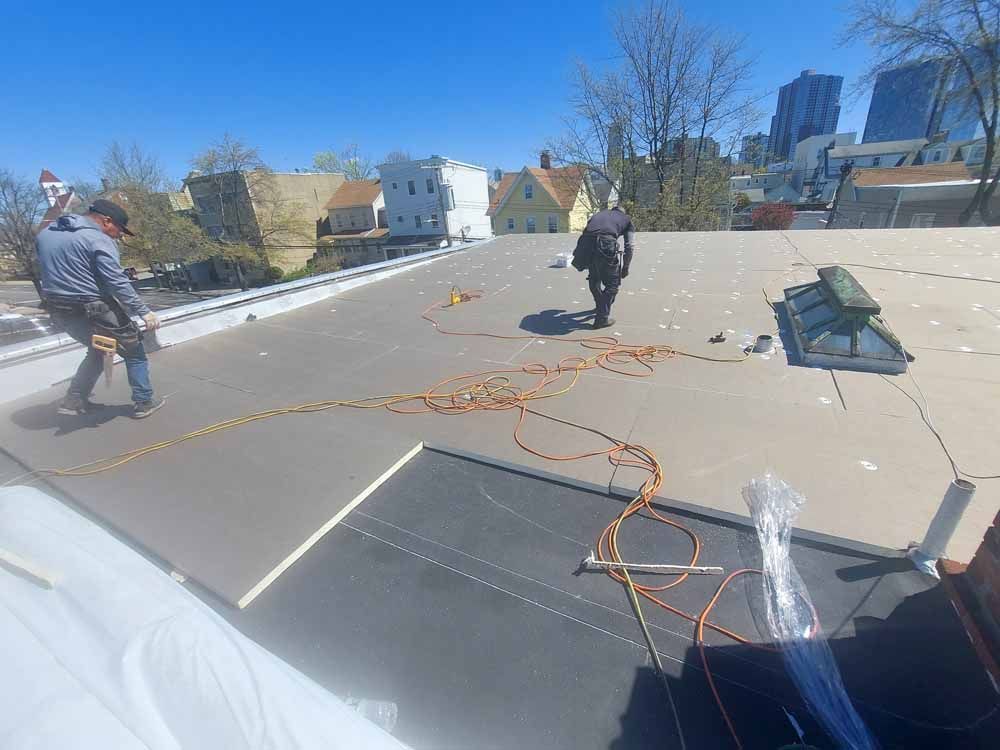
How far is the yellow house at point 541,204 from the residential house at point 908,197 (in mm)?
12838

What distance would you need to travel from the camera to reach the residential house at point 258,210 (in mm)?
23750

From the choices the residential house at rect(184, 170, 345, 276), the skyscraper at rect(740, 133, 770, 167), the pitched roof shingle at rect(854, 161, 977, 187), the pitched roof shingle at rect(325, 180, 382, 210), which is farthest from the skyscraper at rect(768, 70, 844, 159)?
the residential house at rect(184, 170, 345, 276)

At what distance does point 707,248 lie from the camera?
8.20 m

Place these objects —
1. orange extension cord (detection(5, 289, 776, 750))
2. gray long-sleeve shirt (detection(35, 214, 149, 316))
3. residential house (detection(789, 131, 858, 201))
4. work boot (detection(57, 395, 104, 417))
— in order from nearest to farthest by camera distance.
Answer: orange extension cord (detection(5, 289, 776, 750)) < gray long-sleeve shirt (detection(35, 214, 149, 316)) < work boot (detection(57, 395, 104, 417)) < residential house (detection(789, 131, 858, 201))

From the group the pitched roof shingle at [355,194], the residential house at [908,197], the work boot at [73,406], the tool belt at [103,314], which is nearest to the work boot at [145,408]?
the work boot at [73,406]

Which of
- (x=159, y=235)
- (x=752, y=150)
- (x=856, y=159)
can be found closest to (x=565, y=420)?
(x=752, y=150)

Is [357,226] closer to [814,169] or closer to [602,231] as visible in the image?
[602,231]

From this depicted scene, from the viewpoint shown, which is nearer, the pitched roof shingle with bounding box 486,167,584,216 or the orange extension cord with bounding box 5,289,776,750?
the orange extension cord with bounding box 5,289,776,750

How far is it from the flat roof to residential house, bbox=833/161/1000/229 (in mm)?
17609

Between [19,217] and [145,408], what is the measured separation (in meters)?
26.2

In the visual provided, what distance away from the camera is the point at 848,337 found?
313 centimetres

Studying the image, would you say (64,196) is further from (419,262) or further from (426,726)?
(426,726)

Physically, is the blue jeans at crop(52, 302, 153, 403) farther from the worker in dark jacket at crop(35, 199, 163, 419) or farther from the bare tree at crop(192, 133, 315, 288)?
the bare tree at crop(192, 133, 315, 288)

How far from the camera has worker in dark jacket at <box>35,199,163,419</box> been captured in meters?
2.41
